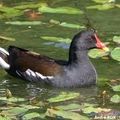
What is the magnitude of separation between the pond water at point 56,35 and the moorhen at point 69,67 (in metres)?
0.11

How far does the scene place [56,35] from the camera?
1277 cm

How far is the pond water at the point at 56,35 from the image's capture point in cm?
1038

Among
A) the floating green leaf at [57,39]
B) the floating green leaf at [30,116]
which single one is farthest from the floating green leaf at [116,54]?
the floating green leaf at [30,116]

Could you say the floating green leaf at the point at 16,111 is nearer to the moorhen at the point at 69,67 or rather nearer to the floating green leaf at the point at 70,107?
the floating green leaf at the point at 70,107

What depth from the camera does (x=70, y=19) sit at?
45.0ft

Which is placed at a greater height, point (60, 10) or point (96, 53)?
point (60, 10)

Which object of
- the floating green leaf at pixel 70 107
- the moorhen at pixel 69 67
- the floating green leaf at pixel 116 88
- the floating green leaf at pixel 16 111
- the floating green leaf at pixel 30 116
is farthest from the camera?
the moorhen at pixel 69 67

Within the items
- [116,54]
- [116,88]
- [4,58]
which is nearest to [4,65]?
[4,58]

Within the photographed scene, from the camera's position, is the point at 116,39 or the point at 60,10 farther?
the point at 60,10

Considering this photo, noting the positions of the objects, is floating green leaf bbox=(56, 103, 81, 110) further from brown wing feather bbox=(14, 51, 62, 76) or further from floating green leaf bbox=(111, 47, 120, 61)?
floating green leaf bbox=(111, 47, 120, 61)

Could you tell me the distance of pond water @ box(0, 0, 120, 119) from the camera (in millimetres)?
10375

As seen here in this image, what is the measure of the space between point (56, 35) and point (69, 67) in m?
2.08

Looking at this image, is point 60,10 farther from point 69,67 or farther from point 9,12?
point 69,67

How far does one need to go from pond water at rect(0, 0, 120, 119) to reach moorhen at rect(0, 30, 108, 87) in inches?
4.4
